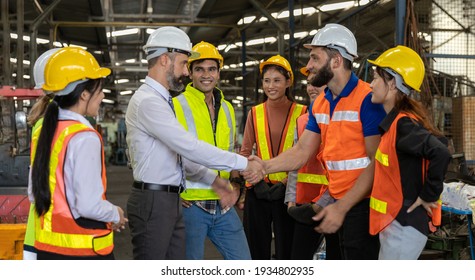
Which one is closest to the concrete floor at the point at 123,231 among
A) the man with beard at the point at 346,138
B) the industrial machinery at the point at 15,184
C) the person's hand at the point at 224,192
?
the industrial machinery at the point at 15,184

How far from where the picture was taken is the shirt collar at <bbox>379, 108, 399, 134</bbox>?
121 inches

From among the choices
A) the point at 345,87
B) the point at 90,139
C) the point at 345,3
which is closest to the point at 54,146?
the point at 90,139

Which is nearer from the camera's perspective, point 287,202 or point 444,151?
point 444,151

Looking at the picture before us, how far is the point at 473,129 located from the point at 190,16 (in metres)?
8.40

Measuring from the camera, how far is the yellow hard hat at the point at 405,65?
3137 mm

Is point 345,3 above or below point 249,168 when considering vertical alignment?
above

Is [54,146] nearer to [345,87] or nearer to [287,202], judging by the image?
[345,87]

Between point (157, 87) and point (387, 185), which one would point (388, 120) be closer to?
point (387, 185)

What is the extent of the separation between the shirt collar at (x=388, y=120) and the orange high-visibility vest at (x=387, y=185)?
0.09ft

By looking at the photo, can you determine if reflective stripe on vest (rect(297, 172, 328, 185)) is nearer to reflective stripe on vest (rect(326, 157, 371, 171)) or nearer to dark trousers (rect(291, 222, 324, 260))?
dark trousers (rect(291, 222, 324, 260))

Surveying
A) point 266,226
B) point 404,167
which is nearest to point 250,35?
point 266,226

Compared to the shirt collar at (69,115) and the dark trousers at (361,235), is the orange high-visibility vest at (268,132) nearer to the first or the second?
the dark trousers at (361,235)

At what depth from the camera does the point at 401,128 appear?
2.95m

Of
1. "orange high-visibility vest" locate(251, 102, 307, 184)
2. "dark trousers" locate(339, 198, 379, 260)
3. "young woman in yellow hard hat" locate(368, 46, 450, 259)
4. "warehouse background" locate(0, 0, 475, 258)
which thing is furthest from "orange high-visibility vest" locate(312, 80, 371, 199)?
"warehouse background" locate(0, 0, 475, 258)
